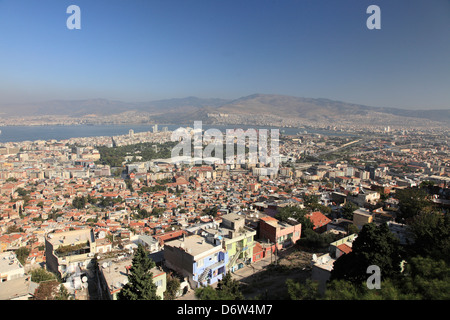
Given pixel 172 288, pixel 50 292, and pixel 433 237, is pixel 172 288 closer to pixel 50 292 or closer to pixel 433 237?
pixel 50 292

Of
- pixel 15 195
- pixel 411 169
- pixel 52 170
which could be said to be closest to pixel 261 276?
pixel 15 195

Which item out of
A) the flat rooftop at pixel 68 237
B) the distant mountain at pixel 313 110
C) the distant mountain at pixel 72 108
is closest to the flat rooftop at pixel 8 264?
the flat rooftop at pixel 68 237

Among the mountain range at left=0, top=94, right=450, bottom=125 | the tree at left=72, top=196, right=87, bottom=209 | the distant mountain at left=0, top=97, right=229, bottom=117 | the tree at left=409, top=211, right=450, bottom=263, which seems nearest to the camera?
the tree at left=409, top=211, right=450, bottom=263

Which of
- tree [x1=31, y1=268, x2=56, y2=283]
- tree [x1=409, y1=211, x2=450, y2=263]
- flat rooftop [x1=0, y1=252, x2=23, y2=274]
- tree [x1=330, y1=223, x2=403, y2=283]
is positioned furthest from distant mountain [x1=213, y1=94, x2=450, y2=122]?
tree [x1=330, y1=223, x2=403, y2=283]

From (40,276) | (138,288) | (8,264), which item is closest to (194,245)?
(138,288)

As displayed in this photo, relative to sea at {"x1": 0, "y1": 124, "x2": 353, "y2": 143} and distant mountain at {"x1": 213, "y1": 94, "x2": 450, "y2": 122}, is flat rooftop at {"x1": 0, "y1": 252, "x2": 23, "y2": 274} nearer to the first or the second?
sea at {"x1": 0, "y1": 124, "x2": 353, "y2": 143}

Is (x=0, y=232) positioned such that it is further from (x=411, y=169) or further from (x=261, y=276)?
(x=411, y=169)
